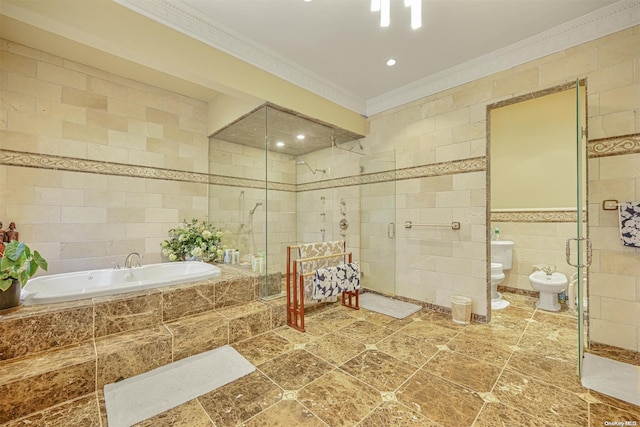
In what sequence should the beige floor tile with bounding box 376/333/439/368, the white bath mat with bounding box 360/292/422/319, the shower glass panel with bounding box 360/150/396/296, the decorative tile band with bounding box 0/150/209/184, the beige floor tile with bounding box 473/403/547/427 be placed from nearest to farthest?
the beige floor tile with bounding box 473/403/547/427 < the beige floor tile with bounding box 376/333/439/368 < the decorative tile band with bounding box 0/150/209/184 < the white bath mat with bounding box 360/292/422/319 < the shower glass panel with bounding box 360/150/396/296

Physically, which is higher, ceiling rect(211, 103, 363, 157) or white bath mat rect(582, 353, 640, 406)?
ceiling rect(211, 103, 363, 157)

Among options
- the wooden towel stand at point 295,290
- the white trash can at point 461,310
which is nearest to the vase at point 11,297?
the wooden towel stand at point 295,290

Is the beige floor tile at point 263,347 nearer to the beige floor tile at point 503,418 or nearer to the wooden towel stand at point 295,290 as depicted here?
the wooden towel stand at point 295,290

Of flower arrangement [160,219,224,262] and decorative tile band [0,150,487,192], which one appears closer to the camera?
decorative tile band [0,150,487,192]

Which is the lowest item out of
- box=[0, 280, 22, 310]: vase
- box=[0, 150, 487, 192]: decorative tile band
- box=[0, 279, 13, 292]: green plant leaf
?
box=[0, 280, 22, 310]: vase

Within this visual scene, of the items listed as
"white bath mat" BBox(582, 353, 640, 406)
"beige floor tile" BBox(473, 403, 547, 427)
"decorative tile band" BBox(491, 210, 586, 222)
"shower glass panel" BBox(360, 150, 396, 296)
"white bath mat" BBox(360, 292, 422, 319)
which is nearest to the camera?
"beige floor tile" BBox(473, 403, 547, 427)

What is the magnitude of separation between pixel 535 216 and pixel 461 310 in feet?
6.61

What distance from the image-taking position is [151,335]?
6.40 feet

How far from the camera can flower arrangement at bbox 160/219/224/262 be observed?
10.3ft

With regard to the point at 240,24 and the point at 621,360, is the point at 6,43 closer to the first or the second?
the point at 240,24

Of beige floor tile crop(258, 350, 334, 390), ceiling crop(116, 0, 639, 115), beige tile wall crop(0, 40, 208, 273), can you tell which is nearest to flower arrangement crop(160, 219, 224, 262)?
beige tile wall crop(0, 40, 208, 273)

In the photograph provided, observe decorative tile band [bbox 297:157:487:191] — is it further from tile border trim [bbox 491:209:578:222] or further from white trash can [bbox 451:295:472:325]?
tile border trim [bbox 491:209:578:222]

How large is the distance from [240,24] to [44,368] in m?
2.81

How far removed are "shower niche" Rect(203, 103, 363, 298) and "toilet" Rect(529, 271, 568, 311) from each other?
100 inches
